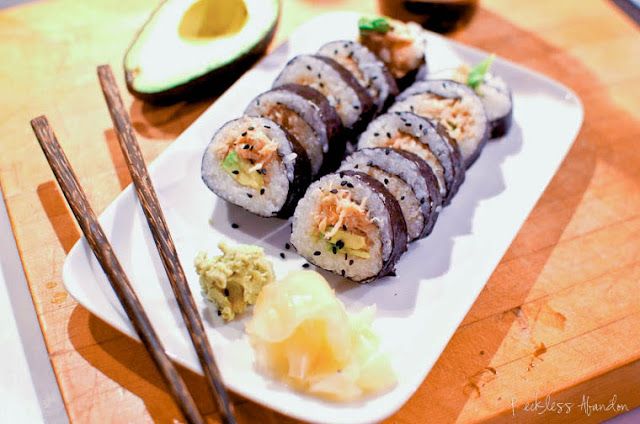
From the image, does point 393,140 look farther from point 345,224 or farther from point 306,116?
point 345,224

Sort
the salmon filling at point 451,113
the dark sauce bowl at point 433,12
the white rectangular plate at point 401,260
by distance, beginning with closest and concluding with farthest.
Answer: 1. the white rectangular plate at point 401,260
2. the salmon filling at point 451,113
3. the dark sauce bowl at point 433,12

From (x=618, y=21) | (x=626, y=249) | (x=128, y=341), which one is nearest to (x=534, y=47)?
(x=618, y=21)

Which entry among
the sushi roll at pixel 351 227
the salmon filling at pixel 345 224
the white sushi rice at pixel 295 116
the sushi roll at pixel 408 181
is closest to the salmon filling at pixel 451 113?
the sushi roll at pixel 408 181

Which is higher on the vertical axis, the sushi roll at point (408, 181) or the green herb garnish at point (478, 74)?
the green herb garnish at point (478, 74)

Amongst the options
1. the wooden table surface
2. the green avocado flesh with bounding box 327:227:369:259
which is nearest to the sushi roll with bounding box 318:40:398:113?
the wooden table surface

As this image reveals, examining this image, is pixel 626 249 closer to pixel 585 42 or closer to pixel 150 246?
pixel 585 42

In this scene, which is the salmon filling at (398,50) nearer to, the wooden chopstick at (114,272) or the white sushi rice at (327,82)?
the white sushi rice at (327,82)

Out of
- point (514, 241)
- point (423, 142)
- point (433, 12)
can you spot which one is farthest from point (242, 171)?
point (433, 12)

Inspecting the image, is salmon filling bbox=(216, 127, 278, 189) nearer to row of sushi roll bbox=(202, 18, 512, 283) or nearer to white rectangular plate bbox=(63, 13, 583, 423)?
row of sushi roll bbox=(202, 18, 512, 283)
